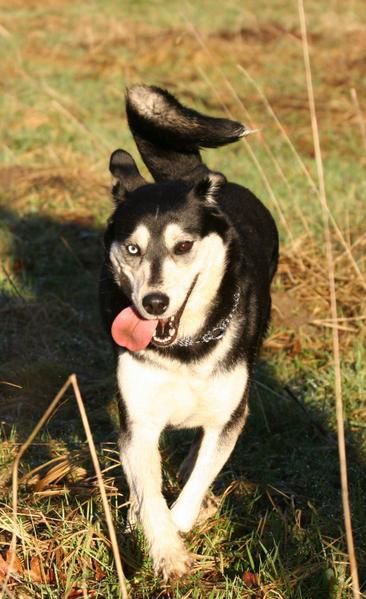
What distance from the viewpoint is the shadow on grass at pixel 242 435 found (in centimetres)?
348

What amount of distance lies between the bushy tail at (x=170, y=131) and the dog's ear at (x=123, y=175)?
1.01ft

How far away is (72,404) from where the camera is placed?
187 inches

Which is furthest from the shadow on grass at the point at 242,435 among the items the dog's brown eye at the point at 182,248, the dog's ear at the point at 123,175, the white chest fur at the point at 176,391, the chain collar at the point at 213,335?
the dog's ear at the point at 123,175

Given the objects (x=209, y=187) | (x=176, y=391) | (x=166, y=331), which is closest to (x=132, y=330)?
(x=166, y=331)

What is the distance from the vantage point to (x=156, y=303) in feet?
11.2

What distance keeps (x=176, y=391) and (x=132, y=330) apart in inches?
11.3

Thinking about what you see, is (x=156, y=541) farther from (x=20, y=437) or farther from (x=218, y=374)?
(x=20, y=437)

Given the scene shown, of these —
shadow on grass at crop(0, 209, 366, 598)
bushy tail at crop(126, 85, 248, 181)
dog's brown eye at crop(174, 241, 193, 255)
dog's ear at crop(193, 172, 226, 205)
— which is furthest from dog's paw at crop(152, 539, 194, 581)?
bushy tail at crop(126, 85, 248, 181)

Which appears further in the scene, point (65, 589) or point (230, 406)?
point (230, 406)

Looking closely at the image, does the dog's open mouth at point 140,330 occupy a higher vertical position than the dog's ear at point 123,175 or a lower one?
lower

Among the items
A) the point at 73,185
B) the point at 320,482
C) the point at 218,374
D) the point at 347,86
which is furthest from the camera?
the point at 347,86

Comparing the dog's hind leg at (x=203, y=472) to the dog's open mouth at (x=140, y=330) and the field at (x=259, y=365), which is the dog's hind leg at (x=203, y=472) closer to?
the field at (x=259, y=365)

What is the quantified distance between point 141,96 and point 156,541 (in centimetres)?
224

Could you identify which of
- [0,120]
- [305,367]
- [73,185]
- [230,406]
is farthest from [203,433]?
[0,120]
